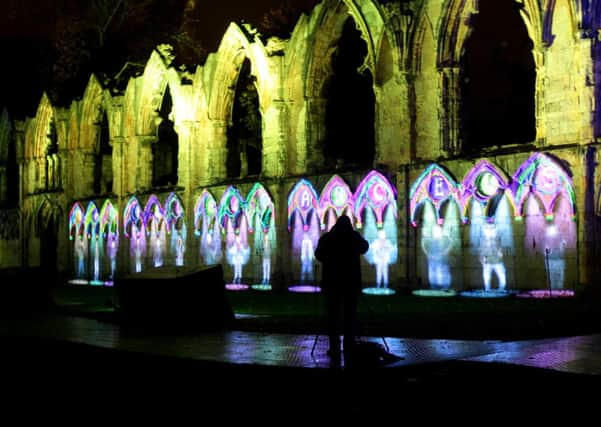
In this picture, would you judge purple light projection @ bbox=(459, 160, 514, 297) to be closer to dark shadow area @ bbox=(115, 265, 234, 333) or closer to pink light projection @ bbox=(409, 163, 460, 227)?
pink light projection @ bbox=(409, 163, 460, 227)

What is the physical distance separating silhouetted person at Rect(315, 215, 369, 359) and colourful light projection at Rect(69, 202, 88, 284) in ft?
89.7

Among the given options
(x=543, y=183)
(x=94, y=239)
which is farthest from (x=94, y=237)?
(x=543, y=183)

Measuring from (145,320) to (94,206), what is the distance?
884 inches

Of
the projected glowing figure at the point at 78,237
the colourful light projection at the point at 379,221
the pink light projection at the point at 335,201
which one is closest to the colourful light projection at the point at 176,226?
the projected glowing figure at the point at 78,237

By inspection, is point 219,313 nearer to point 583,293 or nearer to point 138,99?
point 583,293

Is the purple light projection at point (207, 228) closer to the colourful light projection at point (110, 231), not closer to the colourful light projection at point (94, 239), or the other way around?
the colourful light projection at point (110, 231)

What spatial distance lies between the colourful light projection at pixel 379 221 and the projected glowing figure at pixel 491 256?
2.65 m

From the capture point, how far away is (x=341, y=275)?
31.2 feet

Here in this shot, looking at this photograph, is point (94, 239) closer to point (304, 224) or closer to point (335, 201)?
point (304, 224)

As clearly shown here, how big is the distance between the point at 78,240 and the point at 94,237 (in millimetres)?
1690

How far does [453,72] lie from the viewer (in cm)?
2080

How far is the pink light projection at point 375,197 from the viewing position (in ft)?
71.3

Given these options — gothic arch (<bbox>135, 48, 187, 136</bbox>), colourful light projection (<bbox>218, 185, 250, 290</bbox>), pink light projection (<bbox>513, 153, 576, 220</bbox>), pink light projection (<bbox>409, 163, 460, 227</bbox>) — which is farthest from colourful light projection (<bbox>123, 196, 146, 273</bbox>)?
pink light projection (<bbox>513, 153, 576, 220</bbox>)

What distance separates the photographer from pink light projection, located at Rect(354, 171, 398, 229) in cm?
2172
